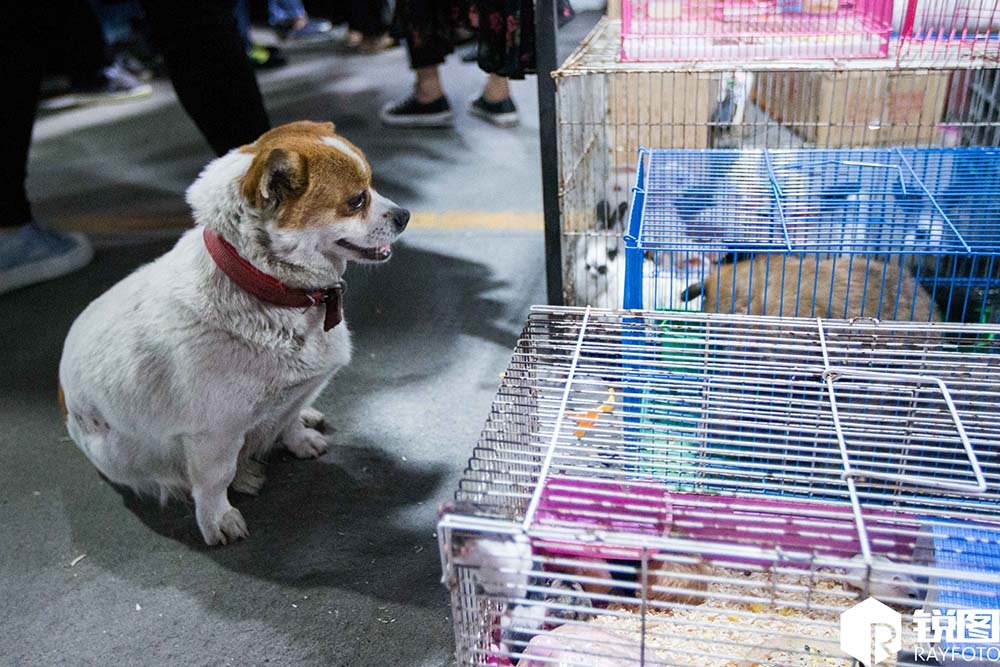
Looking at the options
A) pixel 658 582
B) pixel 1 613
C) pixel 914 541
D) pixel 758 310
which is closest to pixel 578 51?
pixel 758 310

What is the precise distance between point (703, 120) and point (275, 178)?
1359 millimetres

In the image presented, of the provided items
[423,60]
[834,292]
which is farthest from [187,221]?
[834,292]

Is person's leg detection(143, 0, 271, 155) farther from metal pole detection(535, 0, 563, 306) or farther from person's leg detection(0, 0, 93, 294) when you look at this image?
metal pole detection(535, 0, 563, 306)

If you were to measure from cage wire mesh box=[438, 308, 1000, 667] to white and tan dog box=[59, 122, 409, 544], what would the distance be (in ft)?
1.48

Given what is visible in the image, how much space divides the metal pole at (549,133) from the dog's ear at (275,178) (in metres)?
0.67

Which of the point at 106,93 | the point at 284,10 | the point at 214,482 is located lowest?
the point at 214,482

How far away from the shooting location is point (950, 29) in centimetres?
187

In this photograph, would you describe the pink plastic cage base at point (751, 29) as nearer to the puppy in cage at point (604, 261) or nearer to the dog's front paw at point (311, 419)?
the puppy in cage at point (604, 261)

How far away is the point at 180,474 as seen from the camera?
1.68 meters

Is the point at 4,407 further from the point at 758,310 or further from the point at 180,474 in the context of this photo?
the point at 758,310

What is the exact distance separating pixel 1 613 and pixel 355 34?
5.07 metres

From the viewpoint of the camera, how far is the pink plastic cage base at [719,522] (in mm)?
948

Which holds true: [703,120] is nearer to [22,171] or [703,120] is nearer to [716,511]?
[716,511]

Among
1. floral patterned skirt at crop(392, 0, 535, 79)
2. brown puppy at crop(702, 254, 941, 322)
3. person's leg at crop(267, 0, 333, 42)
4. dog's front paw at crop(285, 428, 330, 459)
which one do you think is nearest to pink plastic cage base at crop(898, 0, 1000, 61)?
brown puppy at crop(702, 254, 941, 322)
